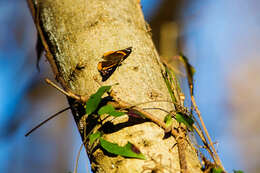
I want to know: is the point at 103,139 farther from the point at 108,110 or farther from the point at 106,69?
the point at 106,69

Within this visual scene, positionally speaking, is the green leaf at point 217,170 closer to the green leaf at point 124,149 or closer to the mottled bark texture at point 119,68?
the mottled bark texture at point 119,68

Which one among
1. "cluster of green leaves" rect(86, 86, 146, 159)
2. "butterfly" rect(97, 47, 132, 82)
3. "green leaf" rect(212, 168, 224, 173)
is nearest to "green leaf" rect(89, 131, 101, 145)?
"cluster of green leaves" rect(86, 86, 146, 159)

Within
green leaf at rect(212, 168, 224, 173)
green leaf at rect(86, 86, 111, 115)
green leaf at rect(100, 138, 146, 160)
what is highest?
green leaf at rect(86, 86, 111, 115)

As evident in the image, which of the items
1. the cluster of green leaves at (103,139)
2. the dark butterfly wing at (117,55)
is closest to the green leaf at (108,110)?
the cluster of green leaves at (103,139)

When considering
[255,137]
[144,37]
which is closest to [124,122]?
[144,37]

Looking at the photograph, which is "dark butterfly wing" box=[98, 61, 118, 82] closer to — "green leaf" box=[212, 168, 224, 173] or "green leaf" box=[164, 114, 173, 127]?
"green leaf" box=[164, 114, 173, 127]

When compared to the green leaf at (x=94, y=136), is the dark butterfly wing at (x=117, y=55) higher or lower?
higher
